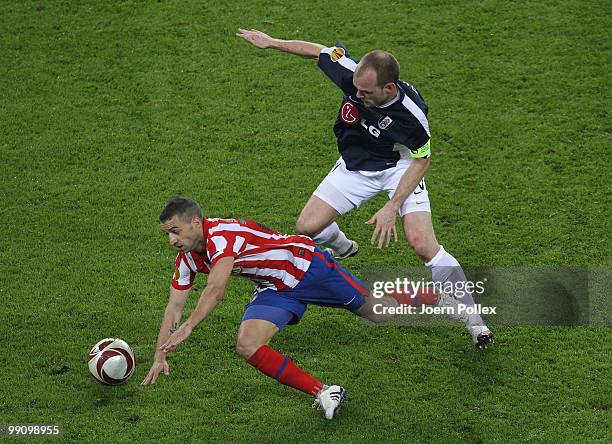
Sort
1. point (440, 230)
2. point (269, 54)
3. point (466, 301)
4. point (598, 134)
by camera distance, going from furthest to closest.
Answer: point (269, 54) < point (598, 134) < point (440, 230) < point (466, 301)

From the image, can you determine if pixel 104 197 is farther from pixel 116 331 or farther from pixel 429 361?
pixel 429 361

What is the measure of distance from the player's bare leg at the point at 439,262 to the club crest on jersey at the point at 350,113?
83 cm

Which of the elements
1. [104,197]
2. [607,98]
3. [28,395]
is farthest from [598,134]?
[28,395]

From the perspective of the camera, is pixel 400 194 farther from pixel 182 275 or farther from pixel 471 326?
pixel 182 275

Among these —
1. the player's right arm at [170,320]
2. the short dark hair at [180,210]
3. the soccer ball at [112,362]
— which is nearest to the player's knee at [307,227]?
the player's right arm at [170,320]

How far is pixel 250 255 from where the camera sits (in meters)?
6.38

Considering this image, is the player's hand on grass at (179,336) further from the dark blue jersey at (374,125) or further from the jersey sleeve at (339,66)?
the jersey sleeve at (339,66)

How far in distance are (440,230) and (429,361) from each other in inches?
68.8

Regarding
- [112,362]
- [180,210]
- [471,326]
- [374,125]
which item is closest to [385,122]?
[374,125]

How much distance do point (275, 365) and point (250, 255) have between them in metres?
0.74

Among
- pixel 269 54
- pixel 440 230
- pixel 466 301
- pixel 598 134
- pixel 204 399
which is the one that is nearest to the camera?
pixel 204 399

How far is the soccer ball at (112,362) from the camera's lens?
652 cm

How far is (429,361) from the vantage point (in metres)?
7.05

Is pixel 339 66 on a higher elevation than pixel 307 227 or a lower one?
higher
